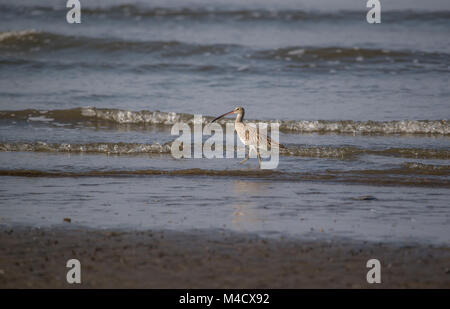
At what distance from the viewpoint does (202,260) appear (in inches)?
214

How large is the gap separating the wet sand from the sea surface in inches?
13.8

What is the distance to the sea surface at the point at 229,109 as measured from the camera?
707 centimetres

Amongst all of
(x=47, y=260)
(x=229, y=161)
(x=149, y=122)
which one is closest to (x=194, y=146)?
(x=229, y=161)

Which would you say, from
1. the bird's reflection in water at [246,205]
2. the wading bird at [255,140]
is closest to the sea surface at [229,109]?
the bird's reflection in water at [246,205]

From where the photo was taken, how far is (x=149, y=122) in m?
13.1

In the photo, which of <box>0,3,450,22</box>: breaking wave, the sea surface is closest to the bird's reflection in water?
the sea surface

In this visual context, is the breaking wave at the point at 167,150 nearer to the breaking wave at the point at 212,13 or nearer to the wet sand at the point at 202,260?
the wet sand at the point at 202,260

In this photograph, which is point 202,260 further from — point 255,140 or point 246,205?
point 255,140

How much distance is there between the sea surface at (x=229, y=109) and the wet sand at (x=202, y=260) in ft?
1.15

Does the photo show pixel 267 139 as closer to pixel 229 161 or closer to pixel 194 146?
pixel 229 161

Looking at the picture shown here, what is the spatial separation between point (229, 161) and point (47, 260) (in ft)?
16.5

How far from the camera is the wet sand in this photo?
16.4ft

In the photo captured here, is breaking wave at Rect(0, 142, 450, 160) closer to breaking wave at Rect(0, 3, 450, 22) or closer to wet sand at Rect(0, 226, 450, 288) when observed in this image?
wet sand at Rect(0, 226, 450, 288)

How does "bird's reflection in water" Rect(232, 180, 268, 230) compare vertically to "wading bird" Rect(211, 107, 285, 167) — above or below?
below
